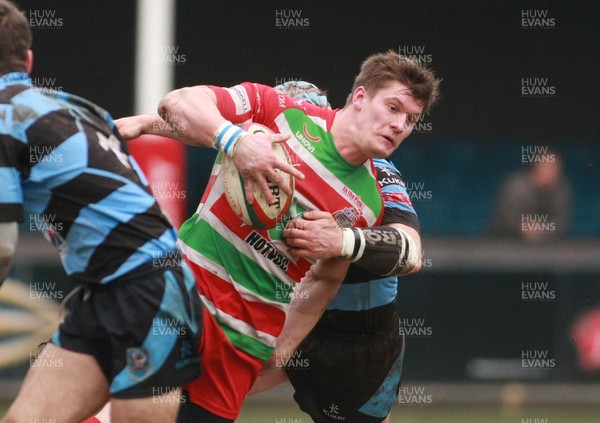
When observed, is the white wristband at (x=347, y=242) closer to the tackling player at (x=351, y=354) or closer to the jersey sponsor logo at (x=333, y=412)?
the tackling player at (x=351, y=354)

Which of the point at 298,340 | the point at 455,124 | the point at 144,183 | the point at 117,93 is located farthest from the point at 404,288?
the point at 144,183

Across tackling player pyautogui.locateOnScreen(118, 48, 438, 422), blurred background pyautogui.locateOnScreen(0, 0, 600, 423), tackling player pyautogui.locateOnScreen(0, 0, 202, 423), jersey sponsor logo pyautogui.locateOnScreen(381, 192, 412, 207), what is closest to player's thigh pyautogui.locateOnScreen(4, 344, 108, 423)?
tackling player pyautogui.locateOnScreen(0, 0, 202, 423)

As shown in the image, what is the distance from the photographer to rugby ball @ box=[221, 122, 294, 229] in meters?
3.87

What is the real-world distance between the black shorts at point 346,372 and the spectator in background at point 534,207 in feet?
11.1

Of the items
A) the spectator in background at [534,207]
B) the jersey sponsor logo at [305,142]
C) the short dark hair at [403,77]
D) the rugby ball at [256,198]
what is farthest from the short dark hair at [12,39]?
the spectator in background at [534,207]

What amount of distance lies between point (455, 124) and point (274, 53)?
161 cm

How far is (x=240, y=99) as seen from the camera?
414cm

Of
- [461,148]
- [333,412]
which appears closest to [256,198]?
[333,412]

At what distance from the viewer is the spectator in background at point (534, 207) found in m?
8.18

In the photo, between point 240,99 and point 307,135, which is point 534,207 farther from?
point 240,99

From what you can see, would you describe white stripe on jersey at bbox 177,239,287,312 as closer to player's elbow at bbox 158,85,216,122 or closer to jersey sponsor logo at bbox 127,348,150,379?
player's elbow at bbox 158,85,216,122

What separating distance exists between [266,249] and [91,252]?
2.98ft

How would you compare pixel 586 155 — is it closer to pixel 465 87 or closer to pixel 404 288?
pixel 465 87

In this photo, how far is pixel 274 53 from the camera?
28.9 feet
